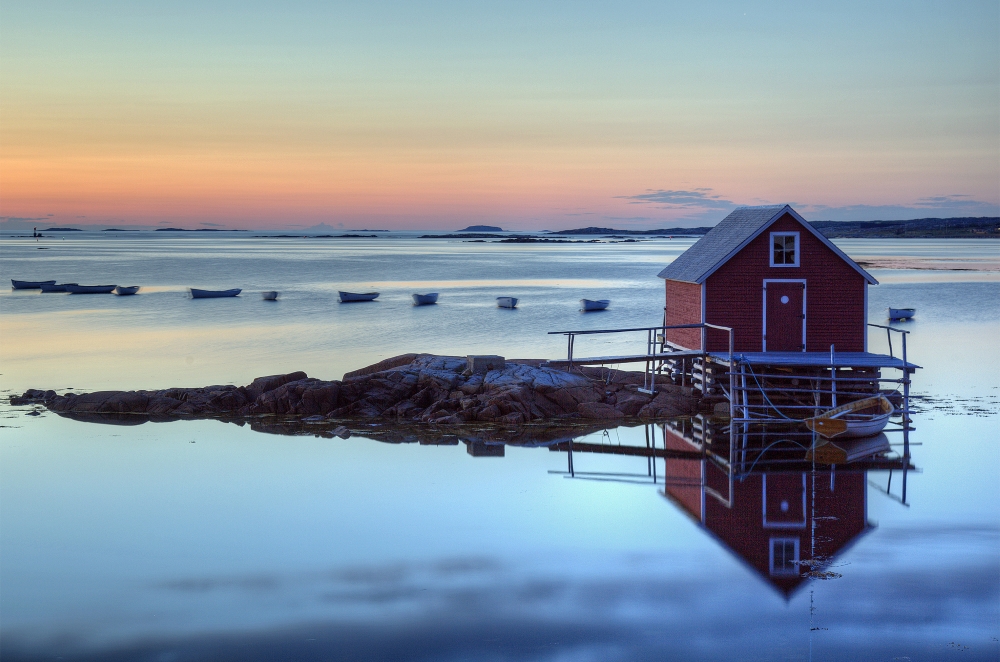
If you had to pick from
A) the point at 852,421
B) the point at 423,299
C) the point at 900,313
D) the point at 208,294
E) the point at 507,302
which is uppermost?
the point at 208,294

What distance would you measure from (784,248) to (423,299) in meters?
41.6

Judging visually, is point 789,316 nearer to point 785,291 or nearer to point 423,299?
point 785,291

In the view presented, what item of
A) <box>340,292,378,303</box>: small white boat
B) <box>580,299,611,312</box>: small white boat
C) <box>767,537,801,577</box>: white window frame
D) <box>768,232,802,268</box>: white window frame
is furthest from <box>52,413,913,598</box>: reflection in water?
<box>340,292,378,303</box>: small white boat

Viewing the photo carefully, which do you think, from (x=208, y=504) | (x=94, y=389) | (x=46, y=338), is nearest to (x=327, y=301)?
(x=46, y=338)

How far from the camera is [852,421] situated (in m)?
20.5

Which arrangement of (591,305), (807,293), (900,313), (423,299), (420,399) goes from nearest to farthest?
(420,399), (807,293), (900,313), (591,305), (423,299)

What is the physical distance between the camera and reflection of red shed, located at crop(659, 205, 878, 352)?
77.8 feet

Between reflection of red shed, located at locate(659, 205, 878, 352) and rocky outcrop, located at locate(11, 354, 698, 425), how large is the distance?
2335 millimetres

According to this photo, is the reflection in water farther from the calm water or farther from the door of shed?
the door of shed

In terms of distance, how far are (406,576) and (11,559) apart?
5.54 m

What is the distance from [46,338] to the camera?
42938 millimetres

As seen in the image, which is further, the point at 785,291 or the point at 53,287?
the point at 53,287

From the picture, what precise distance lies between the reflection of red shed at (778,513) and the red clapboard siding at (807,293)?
625 centimetres

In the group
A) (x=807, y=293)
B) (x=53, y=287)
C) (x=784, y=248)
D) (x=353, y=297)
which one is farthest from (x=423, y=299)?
(x=807, y=293)
